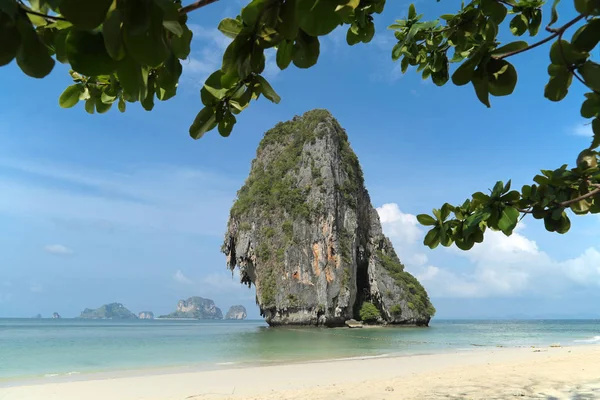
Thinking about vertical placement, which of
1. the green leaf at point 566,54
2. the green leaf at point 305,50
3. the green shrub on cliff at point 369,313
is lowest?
the green shrub on cliff at point 369,313

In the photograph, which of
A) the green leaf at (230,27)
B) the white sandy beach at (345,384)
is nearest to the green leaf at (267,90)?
the green leaf at (230,27)

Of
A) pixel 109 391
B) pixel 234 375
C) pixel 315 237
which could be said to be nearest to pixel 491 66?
pixel 109 391

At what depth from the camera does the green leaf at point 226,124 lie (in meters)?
1.07

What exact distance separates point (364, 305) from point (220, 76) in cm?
3566

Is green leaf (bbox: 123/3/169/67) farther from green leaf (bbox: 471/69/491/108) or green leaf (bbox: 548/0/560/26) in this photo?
green leaf (bbox: 548/0/560/26)

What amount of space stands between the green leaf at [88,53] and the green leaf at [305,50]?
1.38 ft

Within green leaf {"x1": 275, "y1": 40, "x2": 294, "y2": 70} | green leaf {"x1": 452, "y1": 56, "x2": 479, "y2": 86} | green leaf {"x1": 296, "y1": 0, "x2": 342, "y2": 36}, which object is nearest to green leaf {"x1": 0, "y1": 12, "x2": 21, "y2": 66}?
green leaf {"x1": 296, "y1": 0, "x2": 342, "y2": 36}

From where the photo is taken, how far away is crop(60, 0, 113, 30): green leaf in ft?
1.56

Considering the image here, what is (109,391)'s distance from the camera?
7.32 metres

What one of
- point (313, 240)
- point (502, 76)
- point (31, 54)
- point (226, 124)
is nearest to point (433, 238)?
point (502, 76)

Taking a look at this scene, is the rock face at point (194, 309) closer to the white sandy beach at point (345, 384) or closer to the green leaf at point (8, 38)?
the white sandy beach at point (345, 384)

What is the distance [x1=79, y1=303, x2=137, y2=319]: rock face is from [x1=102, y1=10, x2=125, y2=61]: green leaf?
185 meters

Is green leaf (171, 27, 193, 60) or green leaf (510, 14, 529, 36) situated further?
green leaf (510, 14, 529, 36)

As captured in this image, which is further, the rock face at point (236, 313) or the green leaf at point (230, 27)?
the rock face at point (236, 313)
